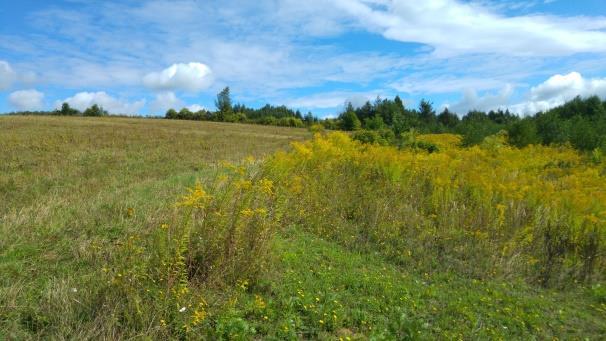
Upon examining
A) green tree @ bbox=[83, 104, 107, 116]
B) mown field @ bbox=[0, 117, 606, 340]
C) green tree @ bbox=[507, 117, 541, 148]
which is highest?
green tree @ bbox=[83, 104, 107, 116]

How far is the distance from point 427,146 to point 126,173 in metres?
11.2

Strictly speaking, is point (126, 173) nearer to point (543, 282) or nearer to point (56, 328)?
point (56, 328)

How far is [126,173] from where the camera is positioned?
11.5 meters

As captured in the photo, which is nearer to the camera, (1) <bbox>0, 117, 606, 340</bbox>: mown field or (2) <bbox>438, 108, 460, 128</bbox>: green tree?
(1) <bbox>0, 117, 606, 340</bbox>: mown field

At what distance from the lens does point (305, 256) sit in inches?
239

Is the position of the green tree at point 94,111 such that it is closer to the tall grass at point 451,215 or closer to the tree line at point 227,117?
the tree line at point 227,117

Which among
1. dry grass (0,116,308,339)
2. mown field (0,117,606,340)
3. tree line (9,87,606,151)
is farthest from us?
tree line (9,87,606,151)

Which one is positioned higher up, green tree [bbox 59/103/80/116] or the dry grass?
green tree [bbox 59/103/80/116]

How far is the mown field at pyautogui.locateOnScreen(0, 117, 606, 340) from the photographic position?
4004mm

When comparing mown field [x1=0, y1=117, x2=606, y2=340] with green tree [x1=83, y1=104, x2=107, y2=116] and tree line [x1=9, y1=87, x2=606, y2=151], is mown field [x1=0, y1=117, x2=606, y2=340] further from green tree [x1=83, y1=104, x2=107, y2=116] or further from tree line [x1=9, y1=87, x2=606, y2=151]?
green tree [x1=83, y1=104, x2=107, y2=116]

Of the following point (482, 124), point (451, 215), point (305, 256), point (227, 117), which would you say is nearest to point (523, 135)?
point (482, 124)

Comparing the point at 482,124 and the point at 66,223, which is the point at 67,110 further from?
the point at 66,223

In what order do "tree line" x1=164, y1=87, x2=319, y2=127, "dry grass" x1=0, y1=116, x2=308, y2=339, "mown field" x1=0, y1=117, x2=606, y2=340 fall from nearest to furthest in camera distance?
"dry grass" x1=0, y1=116, x2=308, y2=339 → "mown field" x1=0, y1=117, x2=606, y2=340 → "tree line" x1=164, y1=87, x2=319, y2=127

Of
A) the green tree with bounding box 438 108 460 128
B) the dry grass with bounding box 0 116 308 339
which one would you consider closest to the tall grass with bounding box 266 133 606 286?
the dry grass with bounding box 0 116 308 339
